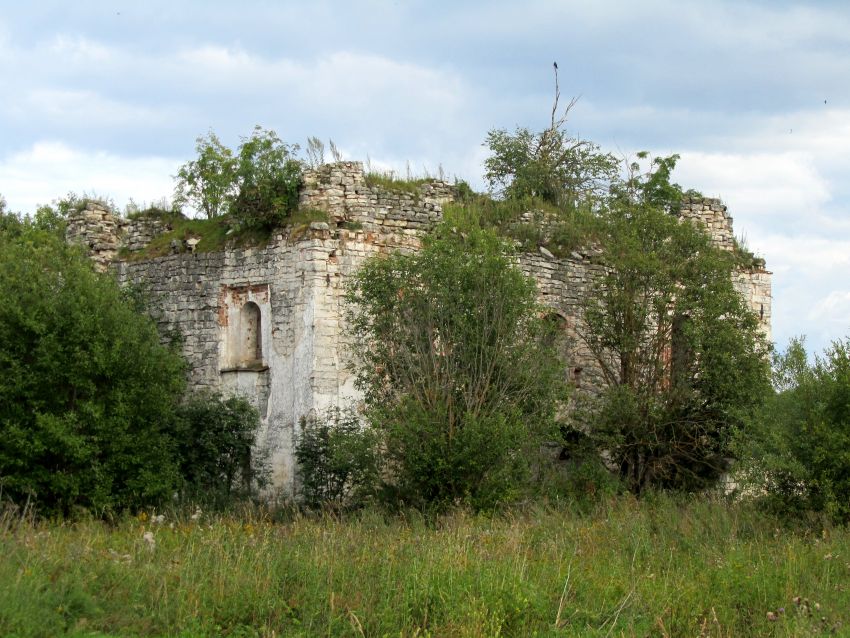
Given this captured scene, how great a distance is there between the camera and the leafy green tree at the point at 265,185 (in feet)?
63.8

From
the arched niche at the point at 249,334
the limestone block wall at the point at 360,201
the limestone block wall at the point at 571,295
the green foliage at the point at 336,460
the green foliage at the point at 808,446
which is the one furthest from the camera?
the limestone block wall at the point at 571,295

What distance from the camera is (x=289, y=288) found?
62.1 ft

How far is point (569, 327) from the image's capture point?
21.4 m

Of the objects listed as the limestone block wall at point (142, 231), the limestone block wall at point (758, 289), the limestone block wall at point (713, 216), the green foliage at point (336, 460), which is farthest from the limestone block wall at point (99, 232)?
the limestone block wall at point (758, 289)

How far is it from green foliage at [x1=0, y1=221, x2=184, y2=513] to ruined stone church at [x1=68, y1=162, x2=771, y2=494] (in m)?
2.43

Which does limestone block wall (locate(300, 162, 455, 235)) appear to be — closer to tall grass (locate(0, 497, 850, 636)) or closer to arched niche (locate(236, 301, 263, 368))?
arched niche (locate(236, 301, 263, 368))

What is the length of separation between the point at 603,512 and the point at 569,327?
5675mm

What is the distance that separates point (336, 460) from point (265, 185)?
549cm

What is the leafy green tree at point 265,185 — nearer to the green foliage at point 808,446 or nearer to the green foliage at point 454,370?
the green foliage at point 454,370

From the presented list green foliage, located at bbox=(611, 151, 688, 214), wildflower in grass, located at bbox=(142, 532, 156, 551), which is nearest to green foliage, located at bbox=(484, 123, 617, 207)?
green foliage, located at bbox=(611, 151, 688, 214)

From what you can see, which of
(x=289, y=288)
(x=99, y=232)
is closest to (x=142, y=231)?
(x=99, y=232)

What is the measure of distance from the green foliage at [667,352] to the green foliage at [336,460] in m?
4.57

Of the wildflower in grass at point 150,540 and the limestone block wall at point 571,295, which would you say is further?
the limestone block wall at point 571,295

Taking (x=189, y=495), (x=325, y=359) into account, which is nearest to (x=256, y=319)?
(x=325, y=359)
